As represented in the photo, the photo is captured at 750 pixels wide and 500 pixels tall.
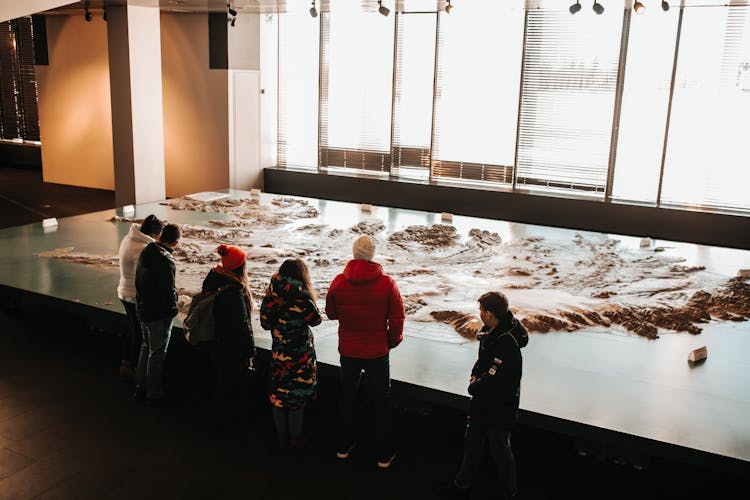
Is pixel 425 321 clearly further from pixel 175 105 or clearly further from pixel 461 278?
pixel 175 105

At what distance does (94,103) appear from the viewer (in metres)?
14.1

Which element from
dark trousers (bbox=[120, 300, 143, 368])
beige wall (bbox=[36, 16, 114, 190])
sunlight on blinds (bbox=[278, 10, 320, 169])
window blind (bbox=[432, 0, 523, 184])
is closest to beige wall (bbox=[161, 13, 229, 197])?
sunlight on blinds (bbox=[278, 10, 320, 169])

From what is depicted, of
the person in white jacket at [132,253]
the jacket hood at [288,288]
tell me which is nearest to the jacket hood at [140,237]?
the person in white jacket at [132,253]

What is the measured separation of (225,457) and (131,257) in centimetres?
154

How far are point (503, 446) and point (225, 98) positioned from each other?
1037cm

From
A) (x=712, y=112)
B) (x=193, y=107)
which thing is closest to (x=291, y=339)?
(x=712, y=112)

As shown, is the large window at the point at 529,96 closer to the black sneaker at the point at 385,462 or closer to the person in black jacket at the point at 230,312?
the person in black jacket at the point at 230,312

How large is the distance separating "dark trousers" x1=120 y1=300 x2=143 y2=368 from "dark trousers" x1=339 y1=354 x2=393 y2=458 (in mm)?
1720

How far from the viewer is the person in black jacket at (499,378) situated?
11.1 ft

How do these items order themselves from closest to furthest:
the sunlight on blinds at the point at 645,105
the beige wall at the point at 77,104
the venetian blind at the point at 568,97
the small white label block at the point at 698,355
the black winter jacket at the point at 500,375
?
the black winter jacket at the point at 500,375, the small white label block at the point at 698,355, the sunlight on blinds at the point at 645,105, the venetian blind at the point at 568,97, the beige wall at the point at 77,104

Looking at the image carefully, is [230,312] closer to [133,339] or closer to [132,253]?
[132,253]

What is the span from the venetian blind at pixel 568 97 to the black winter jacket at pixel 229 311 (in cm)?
807

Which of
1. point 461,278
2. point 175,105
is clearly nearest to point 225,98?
point 175,105

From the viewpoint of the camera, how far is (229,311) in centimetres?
415
